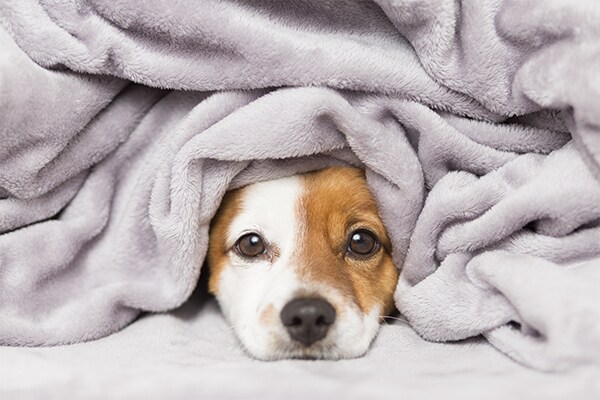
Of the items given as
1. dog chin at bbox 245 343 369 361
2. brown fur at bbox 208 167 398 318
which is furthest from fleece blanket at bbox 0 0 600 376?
dog chin at bbox 245 343 369 361

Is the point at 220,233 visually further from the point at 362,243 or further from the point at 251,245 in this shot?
the point at 362,243

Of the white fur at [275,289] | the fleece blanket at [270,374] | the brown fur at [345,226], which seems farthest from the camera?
the brown fur at [345,226]

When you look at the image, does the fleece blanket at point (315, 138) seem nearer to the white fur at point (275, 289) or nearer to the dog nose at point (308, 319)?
the white fur at point (275, 289)

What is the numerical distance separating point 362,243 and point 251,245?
0.27 meters

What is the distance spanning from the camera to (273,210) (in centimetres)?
167

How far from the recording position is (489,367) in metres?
1.28

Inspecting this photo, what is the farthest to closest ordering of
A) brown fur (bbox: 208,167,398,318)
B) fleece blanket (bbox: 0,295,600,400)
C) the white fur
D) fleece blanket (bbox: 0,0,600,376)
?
brown fur (bbox: 208,167,398,318) < the white fur < fleece blanket (bbox: 0,0,600,376) < fleece blanket (bbox: 0,295,600,400)

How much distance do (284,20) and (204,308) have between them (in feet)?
2.55

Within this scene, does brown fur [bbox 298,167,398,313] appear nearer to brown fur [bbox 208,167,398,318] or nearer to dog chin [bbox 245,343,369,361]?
brown fur [bbox 208,167,398,318]

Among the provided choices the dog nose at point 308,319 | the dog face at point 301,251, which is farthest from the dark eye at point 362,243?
the dog nose at point 308,319

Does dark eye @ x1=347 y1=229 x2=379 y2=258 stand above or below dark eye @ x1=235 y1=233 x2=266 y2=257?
above

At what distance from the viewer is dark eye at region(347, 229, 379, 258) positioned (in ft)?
5.51

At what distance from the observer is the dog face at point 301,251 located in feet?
5.04

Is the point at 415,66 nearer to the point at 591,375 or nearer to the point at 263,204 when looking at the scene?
the point at 263,204
